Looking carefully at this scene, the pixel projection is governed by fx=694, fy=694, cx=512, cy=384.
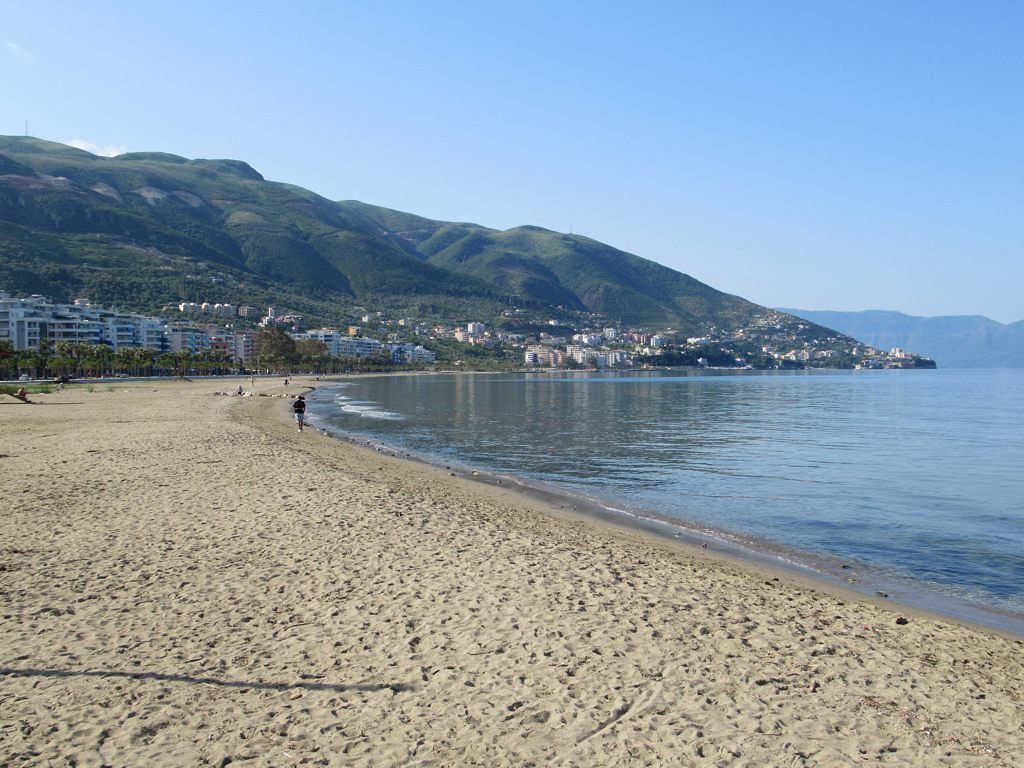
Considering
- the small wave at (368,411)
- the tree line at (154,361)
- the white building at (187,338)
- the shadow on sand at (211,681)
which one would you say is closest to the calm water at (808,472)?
the small wave at (368,411)

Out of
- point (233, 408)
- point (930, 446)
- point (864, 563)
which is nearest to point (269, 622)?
point (864, 563)

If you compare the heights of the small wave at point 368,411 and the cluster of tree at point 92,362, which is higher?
the cluster of tree at point 92,362

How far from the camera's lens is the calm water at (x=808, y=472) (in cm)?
1230

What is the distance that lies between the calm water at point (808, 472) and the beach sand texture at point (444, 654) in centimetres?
318

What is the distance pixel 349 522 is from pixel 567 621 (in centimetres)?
583

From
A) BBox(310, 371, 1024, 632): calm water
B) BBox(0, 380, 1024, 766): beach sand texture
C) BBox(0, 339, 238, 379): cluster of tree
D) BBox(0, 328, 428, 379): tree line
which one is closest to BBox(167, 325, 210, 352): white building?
BBox(0, 328, 428, 379): tree line

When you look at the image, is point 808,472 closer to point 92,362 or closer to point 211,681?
point 211,681

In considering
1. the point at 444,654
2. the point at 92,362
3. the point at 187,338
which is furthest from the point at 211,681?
the point at 187,338

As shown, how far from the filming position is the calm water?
12.3 metres

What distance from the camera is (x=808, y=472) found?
74.0 feet

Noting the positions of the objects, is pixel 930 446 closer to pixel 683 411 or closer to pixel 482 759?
pixel 683 411

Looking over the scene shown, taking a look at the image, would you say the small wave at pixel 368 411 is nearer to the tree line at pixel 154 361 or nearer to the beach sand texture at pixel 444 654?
the beach sand texture at pixel 444 654

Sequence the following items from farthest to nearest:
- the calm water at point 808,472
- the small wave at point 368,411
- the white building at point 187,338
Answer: the white building at point 187,338, the small wave at point 368,411, the calm water at point 808,472

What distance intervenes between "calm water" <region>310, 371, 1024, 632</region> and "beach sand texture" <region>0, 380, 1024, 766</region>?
3.18 meters
